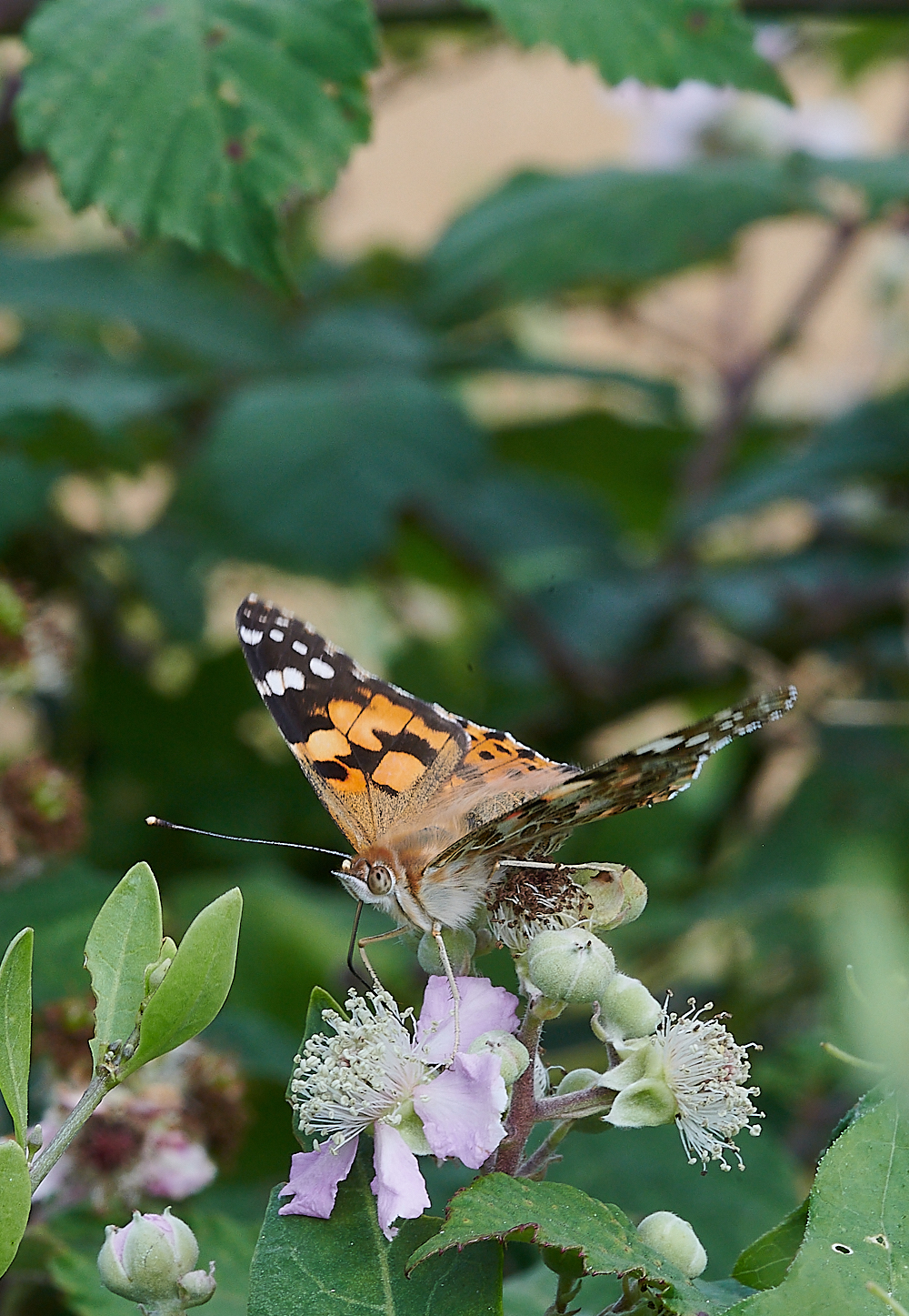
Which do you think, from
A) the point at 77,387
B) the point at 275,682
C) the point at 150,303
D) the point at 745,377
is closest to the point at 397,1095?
the point at 275,682

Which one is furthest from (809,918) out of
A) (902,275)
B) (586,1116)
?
(902,275)

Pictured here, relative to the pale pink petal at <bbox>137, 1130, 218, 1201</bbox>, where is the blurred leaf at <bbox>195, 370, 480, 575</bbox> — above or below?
Result: below

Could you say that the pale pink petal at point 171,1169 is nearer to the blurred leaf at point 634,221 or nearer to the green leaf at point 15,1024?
the green leaf at point 15,1024

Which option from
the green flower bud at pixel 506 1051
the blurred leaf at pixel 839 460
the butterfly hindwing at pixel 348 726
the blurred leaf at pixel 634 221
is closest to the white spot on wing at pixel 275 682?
the butterfly hindwing at pixel 348 726

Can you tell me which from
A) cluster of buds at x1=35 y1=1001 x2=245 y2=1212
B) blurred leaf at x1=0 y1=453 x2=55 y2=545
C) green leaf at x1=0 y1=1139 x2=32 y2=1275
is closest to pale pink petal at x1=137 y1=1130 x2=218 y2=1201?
cluster of buds at x1=35 y1=1001 x2=245 y2=1212

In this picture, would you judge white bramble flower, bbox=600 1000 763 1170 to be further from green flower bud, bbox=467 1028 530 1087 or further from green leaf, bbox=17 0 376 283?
green leaf, bbox=17 0 376 283

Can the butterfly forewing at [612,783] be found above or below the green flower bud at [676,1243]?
above
